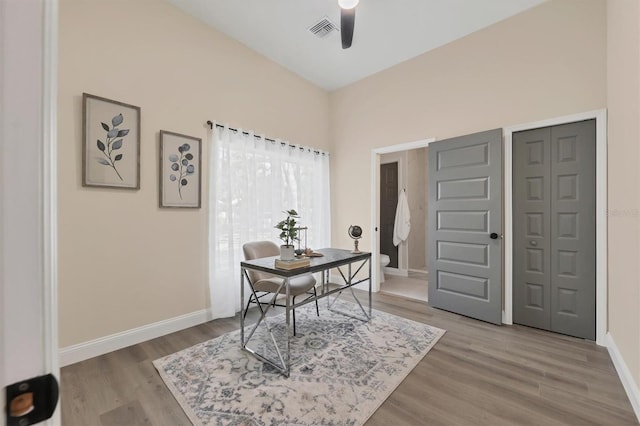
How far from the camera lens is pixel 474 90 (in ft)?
10.6

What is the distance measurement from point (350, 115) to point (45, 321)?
14.8ft

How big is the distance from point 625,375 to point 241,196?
11.9ft

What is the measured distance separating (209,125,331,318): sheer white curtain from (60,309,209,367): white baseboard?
258mm

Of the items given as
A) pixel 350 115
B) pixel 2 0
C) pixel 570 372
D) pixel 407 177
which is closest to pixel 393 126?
pixel 350 115

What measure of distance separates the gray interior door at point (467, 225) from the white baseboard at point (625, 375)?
2.63ft

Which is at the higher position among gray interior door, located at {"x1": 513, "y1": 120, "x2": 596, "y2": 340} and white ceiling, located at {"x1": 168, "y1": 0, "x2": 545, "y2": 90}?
white ceiling, located at {"x1": 168, "y1": 0, "x2": 545, "y2": 90}

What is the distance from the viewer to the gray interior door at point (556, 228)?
2.55 meters

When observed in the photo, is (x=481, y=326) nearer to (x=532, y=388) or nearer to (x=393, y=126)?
(x=532, y=388)

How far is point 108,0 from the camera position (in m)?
2.37

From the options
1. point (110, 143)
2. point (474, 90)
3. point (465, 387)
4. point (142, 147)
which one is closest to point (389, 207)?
point (474, 90)

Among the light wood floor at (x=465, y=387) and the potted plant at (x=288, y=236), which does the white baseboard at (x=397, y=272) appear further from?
the potted plant at (x=288, y=236)

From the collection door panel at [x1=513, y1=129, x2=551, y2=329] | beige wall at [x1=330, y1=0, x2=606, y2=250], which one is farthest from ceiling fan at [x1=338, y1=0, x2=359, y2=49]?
door panel at [x1=513, y1=129, x2=551, y2=329]

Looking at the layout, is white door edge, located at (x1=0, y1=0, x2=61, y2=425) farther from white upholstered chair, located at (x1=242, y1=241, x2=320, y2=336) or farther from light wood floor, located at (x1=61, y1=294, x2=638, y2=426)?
white upholstered chair, located at (x1=242, y1=241, x2=320, y2=336)

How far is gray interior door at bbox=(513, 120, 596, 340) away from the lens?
255 cm
